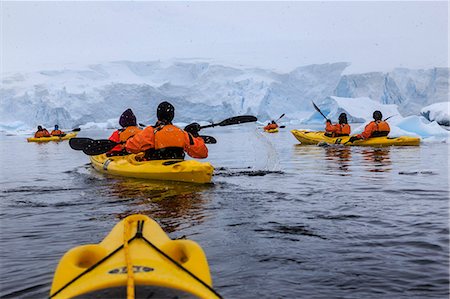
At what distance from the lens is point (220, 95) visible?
43469 millimetres

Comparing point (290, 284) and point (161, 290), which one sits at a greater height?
point (161, 290)

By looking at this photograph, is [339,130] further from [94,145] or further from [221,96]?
[221,96]

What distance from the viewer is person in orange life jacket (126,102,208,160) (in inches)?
280

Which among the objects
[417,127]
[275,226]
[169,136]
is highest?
[169,136]

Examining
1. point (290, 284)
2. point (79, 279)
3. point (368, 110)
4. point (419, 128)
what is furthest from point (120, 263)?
point (368, 110)

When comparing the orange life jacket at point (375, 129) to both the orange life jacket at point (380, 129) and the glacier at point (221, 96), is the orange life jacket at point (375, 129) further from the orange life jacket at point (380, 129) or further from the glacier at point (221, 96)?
the glacier at point (221, 96)

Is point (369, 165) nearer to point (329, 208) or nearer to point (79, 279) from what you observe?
point (329, 208)

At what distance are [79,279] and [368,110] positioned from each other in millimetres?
31251

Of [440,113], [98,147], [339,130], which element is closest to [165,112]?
[98,147]

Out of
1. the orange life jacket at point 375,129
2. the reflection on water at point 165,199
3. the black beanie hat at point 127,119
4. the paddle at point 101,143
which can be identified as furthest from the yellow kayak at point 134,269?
the orange life jacket at point 375,129

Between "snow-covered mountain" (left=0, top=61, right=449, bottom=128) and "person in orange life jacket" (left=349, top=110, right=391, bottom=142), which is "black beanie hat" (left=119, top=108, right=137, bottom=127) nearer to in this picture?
"person in orange life jacket" (left=349, top=110, right=391, bottom=142)

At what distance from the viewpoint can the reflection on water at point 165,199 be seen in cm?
514

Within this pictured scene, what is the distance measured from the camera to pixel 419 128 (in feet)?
66.9

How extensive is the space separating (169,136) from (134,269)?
5121mm
